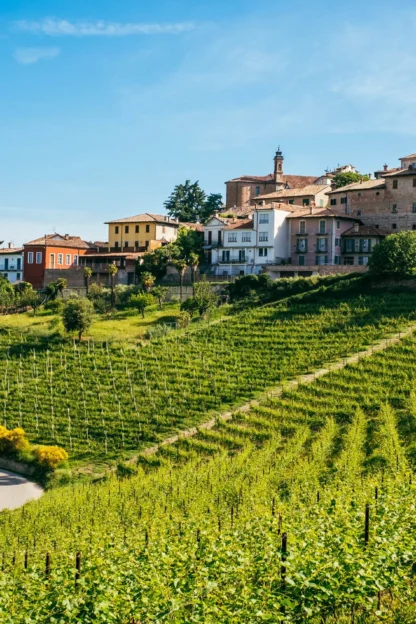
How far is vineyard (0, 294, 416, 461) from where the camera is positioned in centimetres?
4141

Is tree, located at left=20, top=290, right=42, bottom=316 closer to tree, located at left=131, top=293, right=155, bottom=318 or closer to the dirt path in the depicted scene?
tree, located at left=131, top=293, right=155, bottom=318

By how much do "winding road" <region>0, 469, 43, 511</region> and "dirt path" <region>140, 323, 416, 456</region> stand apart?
4.66m

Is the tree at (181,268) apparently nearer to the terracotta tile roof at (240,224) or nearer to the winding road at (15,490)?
Result: the terracotta tile roof at (240,224)

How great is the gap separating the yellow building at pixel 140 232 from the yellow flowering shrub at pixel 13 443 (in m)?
48.6

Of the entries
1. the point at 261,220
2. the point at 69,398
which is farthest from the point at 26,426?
the point at 261,220

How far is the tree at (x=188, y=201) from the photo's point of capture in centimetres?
11544

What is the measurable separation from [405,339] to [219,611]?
36.0 m

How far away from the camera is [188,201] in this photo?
11731 cm

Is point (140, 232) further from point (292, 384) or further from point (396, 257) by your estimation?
point (292, 384)

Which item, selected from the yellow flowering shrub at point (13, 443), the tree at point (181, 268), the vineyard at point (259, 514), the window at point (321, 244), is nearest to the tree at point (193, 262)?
the tree at point (181, 268)

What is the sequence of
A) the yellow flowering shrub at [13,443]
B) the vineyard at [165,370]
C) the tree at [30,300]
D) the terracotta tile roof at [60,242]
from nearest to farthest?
1. the yellow flowering shrub at [13,443]
2. the vineyard at [165,370]
3. the tree at [30,300]
4. the terracotta tile roof at [60,242]

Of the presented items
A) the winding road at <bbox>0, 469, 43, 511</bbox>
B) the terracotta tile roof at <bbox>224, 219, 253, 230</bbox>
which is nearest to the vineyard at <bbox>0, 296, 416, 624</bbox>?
the winding road at <bbox>0, 469, 43, 511</bbox>

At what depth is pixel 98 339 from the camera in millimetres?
56531

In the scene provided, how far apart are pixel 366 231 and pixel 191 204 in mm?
46186
